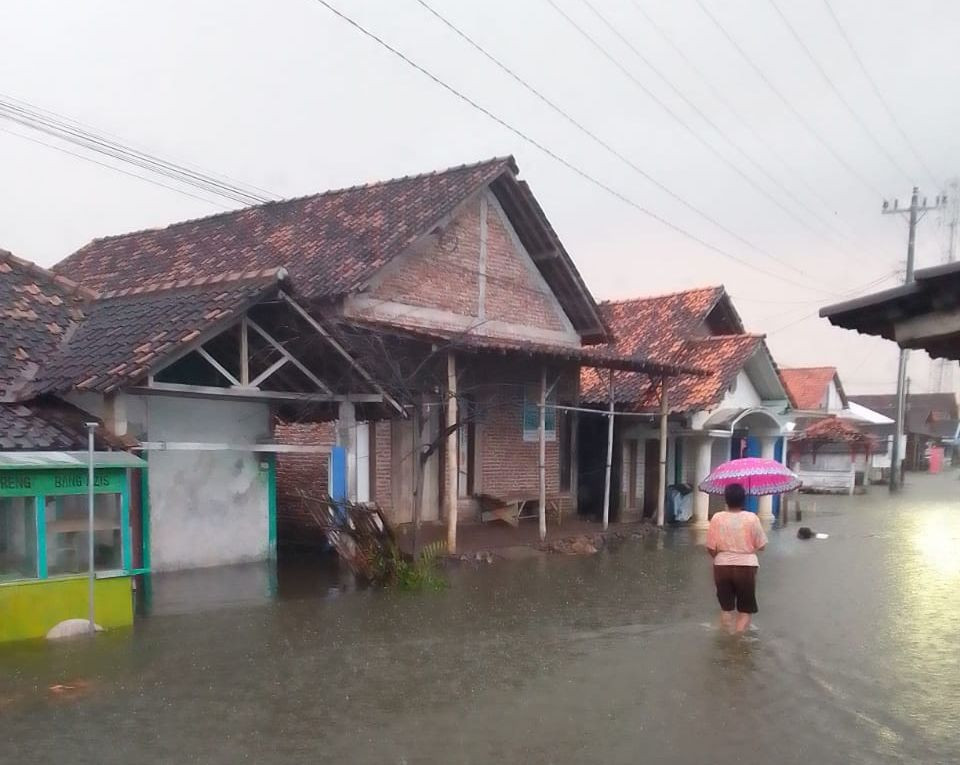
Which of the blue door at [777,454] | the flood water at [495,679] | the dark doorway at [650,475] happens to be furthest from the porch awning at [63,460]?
the blue door at [777,454]

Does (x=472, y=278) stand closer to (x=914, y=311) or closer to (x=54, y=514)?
(x=54, y=514)

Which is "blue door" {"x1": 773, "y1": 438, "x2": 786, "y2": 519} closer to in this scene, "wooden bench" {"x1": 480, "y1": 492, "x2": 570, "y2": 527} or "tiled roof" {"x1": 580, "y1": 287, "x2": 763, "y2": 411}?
"tiled roof" {"x1": 580, "y1": 287, "x2": 763, "y2": 411}

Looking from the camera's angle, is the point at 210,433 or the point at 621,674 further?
the point at 210,433

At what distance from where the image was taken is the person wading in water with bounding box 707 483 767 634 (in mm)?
8812

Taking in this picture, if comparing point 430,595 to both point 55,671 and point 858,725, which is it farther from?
point 858,725

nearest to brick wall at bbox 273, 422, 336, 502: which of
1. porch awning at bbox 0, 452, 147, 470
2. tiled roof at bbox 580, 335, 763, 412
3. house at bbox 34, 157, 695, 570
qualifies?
house at bbox 34, 157, 695, 570

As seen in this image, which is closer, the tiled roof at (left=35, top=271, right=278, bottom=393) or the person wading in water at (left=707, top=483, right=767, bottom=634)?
the person wading in water at (left=707, top=483, right=767, bottom=634)

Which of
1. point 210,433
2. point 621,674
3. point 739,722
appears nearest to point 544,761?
point 739,722

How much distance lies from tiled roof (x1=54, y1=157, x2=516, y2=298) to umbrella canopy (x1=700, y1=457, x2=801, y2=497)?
575cm

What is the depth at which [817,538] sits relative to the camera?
18844 millimetres

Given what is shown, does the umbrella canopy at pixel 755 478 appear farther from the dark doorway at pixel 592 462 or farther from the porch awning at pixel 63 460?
the dark doorway at pixel 592 462

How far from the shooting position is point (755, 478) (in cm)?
1175

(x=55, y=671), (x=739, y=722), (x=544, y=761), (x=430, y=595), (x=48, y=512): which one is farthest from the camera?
(x=430, y=595)

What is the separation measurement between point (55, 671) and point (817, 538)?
15.4 metres
